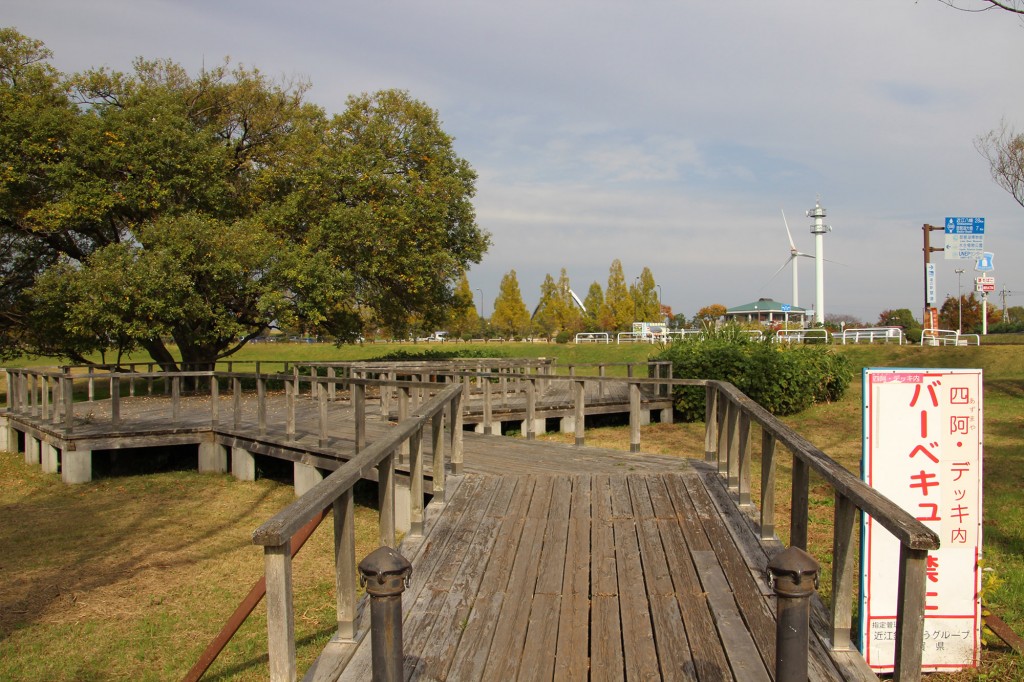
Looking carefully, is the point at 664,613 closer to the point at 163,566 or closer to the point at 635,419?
the point at 635,419

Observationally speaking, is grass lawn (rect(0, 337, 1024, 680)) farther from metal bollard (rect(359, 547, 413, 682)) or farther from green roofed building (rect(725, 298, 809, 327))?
green roofed building (rect(725, 298, 809, 327))

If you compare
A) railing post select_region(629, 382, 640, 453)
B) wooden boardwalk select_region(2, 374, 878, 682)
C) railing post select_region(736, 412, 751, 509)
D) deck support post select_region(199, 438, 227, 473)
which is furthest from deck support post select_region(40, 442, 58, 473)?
railing post select_region(736, 412, 751, 509)

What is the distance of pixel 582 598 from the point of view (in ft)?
14.1

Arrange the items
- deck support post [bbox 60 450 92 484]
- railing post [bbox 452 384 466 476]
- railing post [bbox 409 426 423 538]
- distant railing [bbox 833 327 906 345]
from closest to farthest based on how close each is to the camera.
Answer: railing post [bbox 409 426 423 538]
railing post [bbox 452 384 466 476]
deck support post [bbox 60 450 92 484]
distant railing [bbox 833 327 906 345]

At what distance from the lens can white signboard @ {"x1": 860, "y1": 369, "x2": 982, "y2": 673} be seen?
482cm

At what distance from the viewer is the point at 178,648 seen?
6039 mm

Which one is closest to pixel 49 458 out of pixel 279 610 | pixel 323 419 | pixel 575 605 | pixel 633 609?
pixel 323 419

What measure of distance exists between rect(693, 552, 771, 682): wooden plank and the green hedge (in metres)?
13.9

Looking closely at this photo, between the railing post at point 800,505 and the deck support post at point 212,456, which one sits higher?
the railing post at point 800,505

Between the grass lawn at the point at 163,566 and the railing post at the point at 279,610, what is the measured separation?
2.93 metres

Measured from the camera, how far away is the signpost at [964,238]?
83.6 ft

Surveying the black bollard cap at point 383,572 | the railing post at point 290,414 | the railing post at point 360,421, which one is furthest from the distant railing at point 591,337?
the black bollard cap at point 383,572

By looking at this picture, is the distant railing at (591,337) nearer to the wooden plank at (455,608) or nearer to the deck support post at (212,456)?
the deck support post at (212,456)

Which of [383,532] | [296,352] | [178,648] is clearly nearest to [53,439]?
[178,648]
